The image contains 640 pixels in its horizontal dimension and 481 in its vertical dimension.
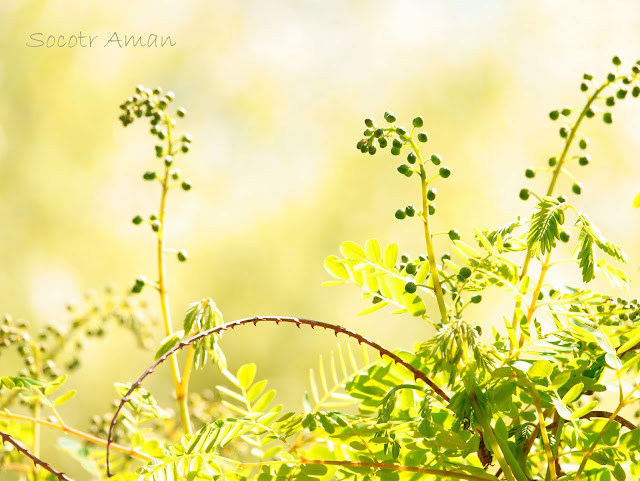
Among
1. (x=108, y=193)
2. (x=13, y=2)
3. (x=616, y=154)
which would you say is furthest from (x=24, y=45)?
(x=616, y=154)

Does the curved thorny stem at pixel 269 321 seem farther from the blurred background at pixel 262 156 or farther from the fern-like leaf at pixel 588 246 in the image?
the blurred background at pixel 262 156

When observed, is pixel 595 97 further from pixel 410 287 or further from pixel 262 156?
pixel 262 156

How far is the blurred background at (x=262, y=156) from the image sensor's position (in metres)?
1.77

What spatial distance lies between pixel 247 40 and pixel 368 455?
1885mm

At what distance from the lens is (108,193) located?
6.10 feet

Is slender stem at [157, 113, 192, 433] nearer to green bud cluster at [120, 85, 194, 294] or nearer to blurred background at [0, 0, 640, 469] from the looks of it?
green bud cluster at [120, 85, 194, 294]

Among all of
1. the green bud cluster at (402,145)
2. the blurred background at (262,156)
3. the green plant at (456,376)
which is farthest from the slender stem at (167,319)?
the blurred background at (262,156)

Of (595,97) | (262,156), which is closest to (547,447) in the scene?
(595,97)

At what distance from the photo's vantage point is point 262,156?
193 cm

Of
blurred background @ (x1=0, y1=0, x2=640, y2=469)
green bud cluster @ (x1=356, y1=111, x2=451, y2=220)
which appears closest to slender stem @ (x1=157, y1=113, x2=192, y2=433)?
green bud cluster @ (x1=356, y1=111, x2=451, y2=220)

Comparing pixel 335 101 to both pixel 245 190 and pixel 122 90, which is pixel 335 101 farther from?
pixel 122 90

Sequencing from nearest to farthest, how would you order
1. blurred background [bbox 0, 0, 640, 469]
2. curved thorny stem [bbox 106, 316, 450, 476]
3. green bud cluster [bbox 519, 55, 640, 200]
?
1. curved thorny stem [bbox 106, 316, 450, 476]
2. green bud cluster [bbox 519, 55, 640, 200]
3. blurred background [bbox 0, 0, 640, 469]

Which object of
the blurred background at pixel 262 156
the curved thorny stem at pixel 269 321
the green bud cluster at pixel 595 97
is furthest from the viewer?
the blurred background at pixel 262 156

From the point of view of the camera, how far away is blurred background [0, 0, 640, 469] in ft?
5.82
